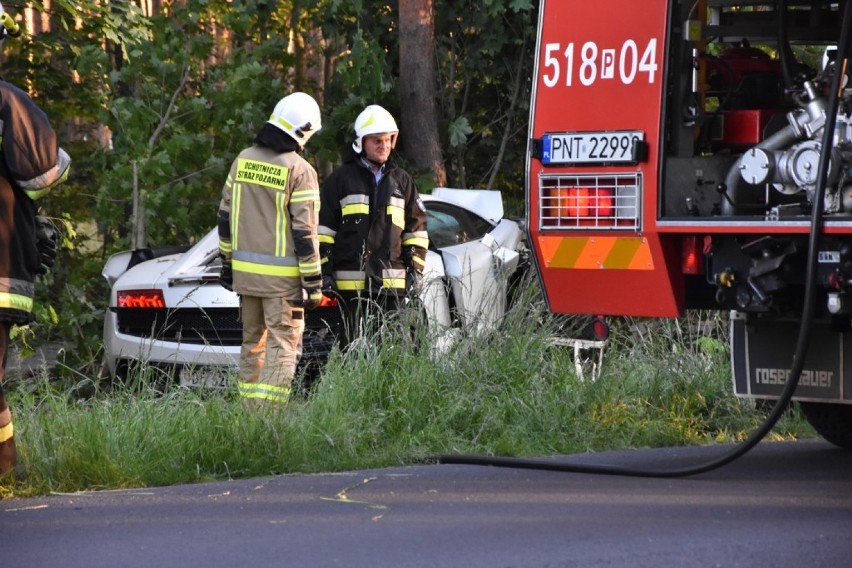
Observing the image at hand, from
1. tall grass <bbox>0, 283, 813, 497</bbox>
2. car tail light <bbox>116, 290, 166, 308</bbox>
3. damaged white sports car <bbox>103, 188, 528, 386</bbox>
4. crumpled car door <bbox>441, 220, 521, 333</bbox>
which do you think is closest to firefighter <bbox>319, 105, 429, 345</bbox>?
damaged white sports car <bbox>103, 188, 528, 386</bbox>

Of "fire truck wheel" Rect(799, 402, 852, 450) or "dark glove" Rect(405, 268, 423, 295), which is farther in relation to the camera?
"dark glove" Rect(405, 268, 423, 295)

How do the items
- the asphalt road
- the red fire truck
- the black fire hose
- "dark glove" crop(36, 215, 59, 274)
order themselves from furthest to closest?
"dark glove" crop(36, 215, 59, 274), the red fire truck, the black fire hose, the asphalt road

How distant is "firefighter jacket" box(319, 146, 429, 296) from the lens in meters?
8.12

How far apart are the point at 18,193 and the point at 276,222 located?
5.87ft

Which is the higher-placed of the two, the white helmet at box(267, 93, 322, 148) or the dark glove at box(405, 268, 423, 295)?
the white helmet at box(267, 93, 322, 148)

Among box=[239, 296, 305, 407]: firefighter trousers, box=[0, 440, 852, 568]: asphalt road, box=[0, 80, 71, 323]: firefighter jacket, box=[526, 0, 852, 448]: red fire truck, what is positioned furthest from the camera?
box=[239, 296, 305, 407]: firefighter trousers

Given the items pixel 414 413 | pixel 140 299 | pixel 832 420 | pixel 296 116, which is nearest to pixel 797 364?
pixel 832 420

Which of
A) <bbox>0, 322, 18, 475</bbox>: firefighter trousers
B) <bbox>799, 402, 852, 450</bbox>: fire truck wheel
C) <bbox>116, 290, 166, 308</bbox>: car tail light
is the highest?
<bbox>116, 290, 166, 308</bbox>: car tail light

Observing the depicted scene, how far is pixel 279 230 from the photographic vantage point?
23.9ft

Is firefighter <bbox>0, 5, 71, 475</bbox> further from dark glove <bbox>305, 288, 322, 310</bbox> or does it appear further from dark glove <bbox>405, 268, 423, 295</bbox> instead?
dark glove <bbox>405, 268, 423, 295</bbox>

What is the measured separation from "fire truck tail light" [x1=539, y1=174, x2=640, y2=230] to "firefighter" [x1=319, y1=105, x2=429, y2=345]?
196 cm

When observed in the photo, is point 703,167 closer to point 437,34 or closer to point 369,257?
point 369,257

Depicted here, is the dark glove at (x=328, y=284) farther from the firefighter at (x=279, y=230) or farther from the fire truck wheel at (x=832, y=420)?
the fire truck wheel at (x=832, y=420)

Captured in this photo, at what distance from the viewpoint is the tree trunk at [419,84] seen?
41.2ft
